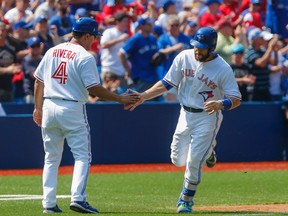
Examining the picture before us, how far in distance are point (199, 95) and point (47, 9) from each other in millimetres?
9531

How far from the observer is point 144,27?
16797 mm

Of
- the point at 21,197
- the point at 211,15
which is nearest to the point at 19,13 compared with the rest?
the point at 211,15

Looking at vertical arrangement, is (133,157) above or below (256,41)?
below

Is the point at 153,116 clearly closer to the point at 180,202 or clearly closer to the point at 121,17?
the point at 121,17

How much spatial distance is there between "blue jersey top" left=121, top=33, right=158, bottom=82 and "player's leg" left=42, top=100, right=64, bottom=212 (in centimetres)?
783

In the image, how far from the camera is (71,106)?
353 inches

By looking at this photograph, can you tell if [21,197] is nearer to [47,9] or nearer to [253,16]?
[47,9]

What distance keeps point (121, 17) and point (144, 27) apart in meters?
0.74

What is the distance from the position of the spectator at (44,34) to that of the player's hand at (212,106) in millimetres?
8349

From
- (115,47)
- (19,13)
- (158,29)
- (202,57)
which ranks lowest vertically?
(115,47)

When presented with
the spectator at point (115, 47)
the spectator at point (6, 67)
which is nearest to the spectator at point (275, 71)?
the spectator at point (115, 47)

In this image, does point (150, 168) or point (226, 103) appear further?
point (150, 168)

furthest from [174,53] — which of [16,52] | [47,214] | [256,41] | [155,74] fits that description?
[47,214]

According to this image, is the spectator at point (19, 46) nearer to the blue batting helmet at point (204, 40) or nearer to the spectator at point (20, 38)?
the spectator at point (20, 38)
